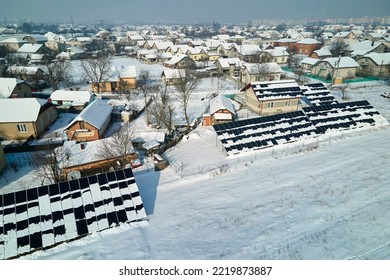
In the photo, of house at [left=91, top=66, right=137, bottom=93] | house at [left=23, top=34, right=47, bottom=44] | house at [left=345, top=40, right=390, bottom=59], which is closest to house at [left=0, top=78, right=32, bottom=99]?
house at [left=91, top=66, right=137, bottom=93]

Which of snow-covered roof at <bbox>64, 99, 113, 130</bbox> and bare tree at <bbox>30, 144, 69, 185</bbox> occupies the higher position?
snow-covered roof at <bbox>64, 99, 113, 130</bbox>

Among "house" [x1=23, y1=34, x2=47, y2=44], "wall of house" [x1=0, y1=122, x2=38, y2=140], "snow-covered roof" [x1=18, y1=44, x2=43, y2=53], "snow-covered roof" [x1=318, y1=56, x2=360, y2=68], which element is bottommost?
"wall of house" [x1=0, y1=122, x2=38, y2=140]

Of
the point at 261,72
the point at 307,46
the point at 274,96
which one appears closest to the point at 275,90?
the point at 274,96

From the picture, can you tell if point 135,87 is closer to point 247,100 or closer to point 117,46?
point 247,100

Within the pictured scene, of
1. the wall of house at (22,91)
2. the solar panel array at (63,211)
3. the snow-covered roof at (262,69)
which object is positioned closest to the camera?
the solar panel array at (63,211)

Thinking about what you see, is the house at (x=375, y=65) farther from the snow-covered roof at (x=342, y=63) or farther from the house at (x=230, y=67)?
the house at (x=230, y=67)

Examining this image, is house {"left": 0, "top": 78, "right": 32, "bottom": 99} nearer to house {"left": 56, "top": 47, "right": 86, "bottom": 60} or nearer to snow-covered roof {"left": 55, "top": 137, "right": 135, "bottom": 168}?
snow-covered roof {"left": 55, "top": 137, "right": 135, "bottom": 168}

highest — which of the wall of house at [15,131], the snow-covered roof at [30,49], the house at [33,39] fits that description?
the house at [33,39]

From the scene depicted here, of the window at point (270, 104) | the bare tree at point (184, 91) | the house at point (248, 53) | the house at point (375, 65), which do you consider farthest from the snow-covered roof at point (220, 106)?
the house at point (248, 53)
